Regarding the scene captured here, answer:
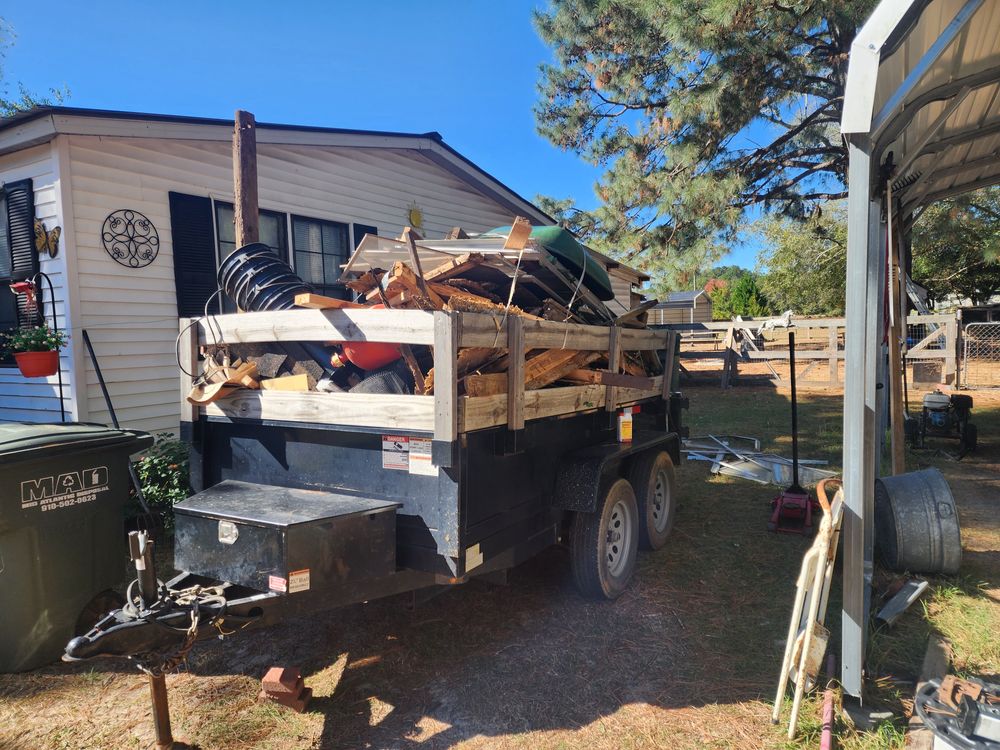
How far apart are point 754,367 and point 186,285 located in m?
18.7

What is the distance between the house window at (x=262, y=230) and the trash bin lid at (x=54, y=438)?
3.79m

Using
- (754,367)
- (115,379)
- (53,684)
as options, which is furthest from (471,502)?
(754,367)

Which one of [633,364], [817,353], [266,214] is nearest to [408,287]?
[633,364]

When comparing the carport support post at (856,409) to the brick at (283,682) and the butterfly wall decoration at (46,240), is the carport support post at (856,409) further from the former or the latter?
the butterfly wall decoration at (46,240)

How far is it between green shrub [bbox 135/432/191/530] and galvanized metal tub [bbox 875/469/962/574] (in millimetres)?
5258

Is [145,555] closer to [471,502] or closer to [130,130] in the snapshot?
[471,502]

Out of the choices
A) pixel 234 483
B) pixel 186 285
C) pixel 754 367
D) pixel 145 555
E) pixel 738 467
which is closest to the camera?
pixel 145 555

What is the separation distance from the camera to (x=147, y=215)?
6.33 meters

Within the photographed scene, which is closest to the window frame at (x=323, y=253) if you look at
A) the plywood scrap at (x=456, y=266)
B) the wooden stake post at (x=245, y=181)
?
the wooden stake post at (x=245, y=181)

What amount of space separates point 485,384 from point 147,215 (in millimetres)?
5470

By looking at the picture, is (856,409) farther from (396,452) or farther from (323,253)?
(323,253)

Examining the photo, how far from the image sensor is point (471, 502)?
2629 millimetres

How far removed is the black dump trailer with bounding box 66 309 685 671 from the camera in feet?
7.64

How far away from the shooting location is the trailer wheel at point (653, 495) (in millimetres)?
4461
